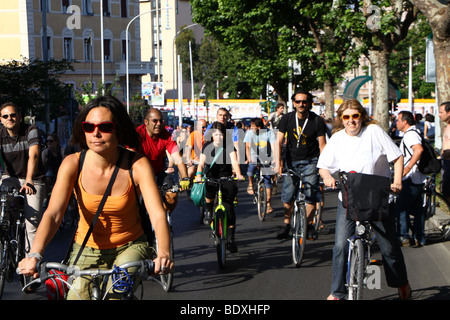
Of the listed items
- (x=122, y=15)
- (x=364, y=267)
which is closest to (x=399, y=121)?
(x=364, y=267)

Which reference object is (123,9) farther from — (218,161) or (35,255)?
(35,255)

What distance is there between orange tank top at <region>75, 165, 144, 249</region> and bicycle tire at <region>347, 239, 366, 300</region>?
90.0 inches

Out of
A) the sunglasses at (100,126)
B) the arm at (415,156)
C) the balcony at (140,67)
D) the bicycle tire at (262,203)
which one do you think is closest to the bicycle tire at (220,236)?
the arm at (415,156)

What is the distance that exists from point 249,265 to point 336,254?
253 centimetres

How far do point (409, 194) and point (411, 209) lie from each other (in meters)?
0.23

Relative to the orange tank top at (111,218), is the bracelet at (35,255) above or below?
A: below

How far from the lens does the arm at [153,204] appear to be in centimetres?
381

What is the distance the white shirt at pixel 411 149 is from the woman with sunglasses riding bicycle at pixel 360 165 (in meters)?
3.15

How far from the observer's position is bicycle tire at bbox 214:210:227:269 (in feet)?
26.6

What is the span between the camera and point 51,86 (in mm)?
22516

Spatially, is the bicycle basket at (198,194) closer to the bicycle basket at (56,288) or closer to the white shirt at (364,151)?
the white shirt at (364,151)

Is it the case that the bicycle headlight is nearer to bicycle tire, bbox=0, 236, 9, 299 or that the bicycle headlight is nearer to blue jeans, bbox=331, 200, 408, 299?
blue jeans, bbox=331, 200, 408, 299

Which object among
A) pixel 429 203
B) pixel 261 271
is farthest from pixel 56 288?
pixel 429 203
